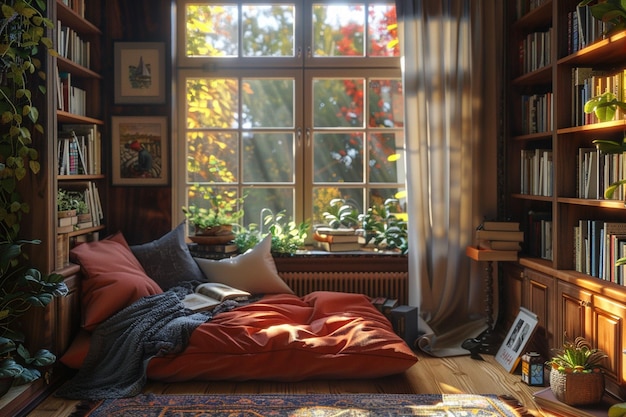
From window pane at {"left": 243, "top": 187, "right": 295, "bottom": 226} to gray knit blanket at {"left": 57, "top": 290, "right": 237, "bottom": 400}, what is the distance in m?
1.37

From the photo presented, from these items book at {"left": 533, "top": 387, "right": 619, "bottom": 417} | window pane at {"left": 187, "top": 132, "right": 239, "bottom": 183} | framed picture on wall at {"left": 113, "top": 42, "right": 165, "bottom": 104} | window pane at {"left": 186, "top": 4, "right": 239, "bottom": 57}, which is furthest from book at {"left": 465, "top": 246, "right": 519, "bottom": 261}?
framed picture on wall at {"left": 113, "top": 42, "right": 165, "bottom": 104}

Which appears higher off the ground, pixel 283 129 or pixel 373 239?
pixel 283 129

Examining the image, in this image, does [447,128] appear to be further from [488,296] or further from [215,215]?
[215,215]

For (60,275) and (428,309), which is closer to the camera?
(60,275)

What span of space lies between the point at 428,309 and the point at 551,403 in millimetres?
1698

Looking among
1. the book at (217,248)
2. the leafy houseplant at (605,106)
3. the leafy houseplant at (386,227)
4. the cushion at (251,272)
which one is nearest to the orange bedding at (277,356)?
the cushion at (251,272)

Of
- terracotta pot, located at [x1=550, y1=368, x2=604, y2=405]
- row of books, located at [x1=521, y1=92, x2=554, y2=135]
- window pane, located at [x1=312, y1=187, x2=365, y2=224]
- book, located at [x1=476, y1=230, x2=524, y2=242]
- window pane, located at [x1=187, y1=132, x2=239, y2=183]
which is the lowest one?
terracotta pot, located at [x1=550, y1=368, x2=604, y2=405]

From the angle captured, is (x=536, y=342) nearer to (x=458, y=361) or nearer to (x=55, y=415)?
(x=458, y=361)

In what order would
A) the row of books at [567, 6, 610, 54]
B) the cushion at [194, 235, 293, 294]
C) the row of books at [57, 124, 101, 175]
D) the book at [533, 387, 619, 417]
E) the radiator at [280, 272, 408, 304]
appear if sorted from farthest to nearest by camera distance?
the radiator at [280, 272, 408, 304], the cushion at [194, 235, 293, 294], the row of books at [57, 124, 101, 175], the row of books at [567, 6, 610, 54], the book at [533, 387, 619, 417]

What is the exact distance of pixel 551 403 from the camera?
12.7 ft

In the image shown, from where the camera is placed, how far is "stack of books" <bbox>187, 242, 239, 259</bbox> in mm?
5473

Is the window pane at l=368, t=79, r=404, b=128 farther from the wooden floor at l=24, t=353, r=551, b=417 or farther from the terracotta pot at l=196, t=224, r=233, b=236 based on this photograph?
the wooden floor at l=24, t=353, r=551, b=417

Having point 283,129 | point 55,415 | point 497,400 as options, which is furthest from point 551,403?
point 283,129

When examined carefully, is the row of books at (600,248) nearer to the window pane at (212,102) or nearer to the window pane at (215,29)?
the window pane at (212,102)
